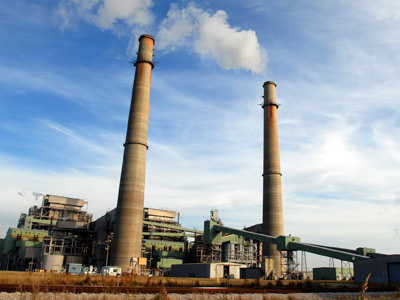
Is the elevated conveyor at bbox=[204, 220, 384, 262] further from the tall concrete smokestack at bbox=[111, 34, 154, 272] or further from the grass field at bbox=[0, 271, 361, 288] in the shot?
the tall concrete smokestack at bbox=[111, 34, 154, 272]

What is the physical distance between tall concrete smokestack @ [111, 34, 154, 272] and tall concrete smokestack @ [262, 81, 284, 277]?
21.6 meters

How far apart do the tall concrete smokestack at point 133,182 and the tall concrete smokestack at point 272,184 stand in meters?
21.6

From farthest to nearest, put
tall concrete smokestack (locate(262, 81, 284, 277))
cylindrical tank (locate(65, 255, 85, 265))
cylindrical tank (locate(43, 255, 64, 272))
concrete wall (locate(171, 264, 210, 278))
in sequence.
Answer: cylindrical tank (locate(65, 255, 85, 265)), tall concrete smokestack (locate(262, 81, 284, 277)), cylindrical tank (locate(43, 255, 64, 272)), concrete wall (locate(171, 264, 210, 278))

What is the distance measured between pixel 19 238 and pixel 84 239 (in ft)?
42.3

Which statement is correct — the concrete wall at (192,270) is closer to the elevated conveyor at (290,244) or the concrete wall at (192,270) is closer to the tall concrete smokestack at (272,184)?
the elevated conveyor at (290,244)

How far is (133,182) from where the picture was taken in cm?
4794

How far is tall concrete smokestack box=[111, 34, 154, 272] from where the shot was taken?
46094mm

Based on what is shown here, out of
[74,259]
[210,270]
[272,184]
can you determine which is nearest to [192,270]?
[210,270]

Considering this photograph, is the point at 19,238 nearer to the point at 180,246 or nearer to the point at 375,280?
the point at 180,246

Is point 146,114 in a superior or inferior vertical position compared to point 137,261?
superior

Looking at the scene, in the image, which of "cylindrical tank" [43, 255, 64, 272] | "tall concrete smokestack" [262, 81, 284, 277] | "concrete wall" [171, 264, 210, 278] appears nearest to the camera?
"concrete wall" [171, 264, 210, 278]

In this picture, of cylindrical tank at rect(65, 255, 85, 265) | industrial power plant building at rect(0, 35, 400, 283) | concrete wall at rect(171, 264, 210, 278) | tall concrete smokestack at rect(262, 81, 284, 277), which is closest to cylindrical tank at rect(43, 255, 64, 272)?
industrial power plant building at rect(0, 35, 400, 283)

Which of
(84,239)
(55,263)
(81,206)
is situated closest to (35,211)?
(81,206)

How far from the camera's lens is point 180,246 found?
7062cm
